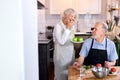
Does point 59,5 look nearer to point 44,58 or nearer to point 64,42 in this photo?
point 44,58

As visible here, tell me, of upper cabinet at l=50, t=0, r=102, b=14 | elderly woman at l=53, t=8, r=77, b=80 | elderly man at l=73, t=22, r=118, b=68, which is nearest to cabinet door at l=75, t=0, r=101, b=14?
upper cabinet at l=50, t=0, r=102, b=14

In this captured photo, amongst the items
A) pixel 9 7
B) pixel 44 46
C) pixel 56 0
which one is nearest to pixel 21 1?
pixel 9 7

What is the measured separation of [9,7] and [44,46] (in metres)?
2.47

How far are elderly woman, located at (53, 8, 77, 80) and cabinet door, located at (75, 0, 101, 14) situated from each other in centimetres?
301

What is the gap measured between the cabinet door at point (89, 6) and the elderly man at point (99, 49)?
327 centimetres

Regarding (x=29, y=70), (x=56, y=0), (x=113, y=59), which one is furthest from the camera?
(x=56, y=0)

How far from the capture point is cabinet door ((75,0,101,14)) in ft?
17.6

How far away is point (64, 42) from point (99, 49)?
47 cm

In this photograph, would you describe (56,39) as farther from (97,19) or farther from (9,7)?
(97,19)

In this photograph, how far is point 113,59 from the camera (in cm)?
221

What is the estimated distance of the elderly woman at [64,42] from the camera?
7.90 feet

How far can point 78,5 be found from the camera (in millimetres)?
5406

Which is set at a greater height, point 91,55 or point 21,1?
point 21,1

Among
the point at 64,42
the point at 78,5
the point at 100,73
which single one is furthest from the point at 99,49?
the point at 78,5
